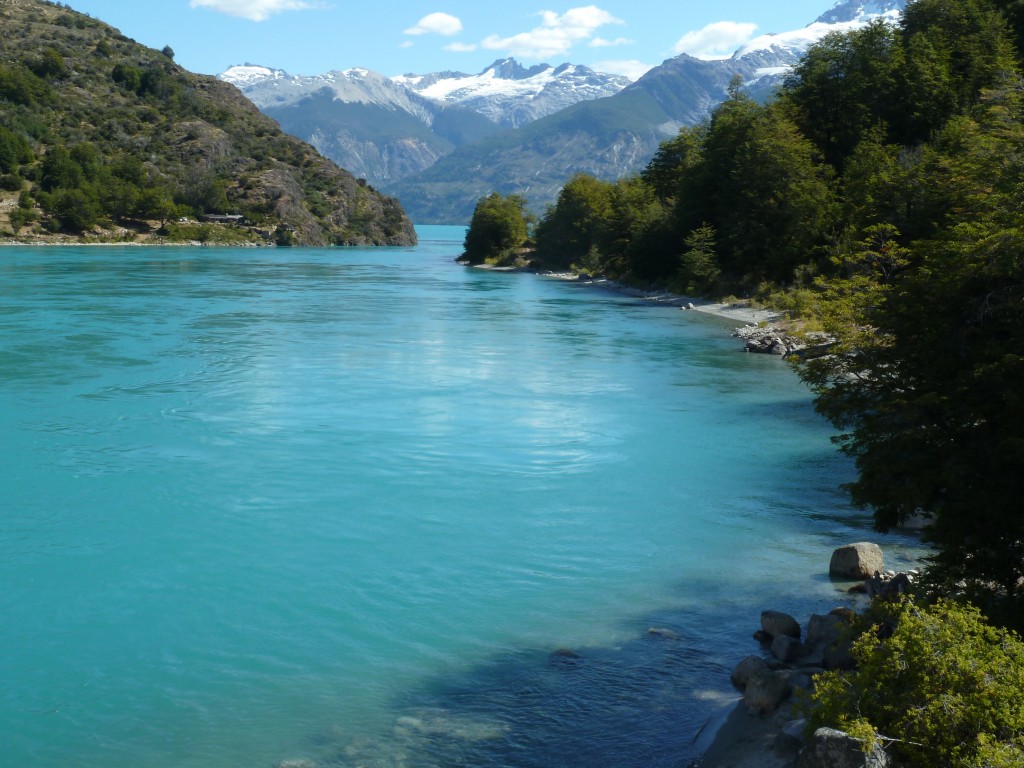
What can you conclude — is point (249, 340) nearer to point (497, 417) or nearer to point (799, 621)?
point (497, 417)

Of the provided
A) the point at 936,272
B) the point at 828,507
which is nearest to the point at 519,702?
the point at 936,272

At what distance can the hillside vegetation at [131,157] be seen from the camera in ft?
446

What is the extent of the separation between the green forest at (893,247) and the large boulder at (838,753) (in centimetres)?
39

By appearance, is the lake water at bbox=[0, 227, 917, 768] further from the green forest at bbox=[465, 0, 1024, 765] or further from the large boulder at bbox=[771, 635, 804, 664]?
the green forest at bbox=[465, 0, 1024, 765]

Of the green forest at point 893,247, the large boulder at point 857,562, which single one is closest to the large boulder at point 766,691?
the green forest at point 893,247

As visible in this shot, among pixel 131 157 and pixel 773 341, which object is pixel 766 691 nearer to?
pixel 773 341

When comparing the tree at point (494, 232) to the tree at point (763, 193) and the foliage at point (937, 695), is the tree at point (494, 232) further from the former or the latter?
the foliage at point (937, 695)

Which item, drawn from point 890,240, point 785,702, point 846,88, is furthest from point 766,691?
point 846,88

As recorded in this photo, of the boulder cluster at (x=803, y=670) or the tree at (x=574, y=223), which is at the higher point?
the tree at (x=574, y=223)

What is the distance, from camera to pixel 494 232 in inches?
5330

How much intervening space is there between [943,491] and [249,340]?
3741cm

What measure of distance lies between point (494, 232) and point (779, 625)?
12514 cm

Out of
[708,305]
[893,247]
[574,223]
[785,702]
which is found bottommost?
[785,702]

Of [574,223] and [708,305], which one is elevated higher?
[574,223]
